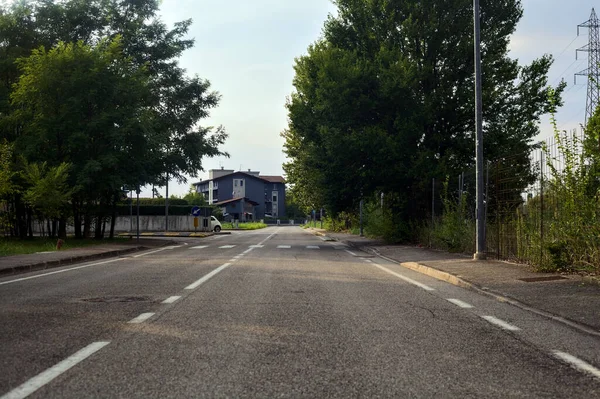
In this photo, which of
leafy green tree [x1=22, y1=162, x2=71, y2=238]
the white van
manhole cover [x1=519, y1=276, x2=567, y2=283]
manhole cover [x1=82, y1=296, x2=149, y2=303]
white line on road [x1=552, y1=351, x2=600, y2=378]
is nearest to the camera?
white line on road [x1=552, y1=351, x2=600, y2=378]

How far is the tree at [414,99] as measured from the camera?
24.2 meters

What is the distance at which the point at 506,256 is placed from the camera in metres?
15.4

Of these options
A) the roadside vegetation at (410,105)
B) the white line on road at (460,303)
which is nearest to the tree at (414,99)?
the roadside vegetation at (410,105)

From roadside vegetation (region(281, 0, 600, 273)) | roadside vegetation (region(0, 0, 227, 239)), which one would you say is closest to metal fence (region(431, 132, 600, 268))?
roadside vegetation (region(281, 0, 600, 273))

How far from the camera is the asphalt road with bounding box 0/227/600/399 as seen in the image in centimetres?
426

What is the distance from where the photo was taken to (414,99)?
2475 centimetres

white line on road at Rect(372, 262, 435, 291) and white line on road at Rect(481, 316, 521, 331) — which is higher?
white line on road at Rect(481, 316, 521, 331)

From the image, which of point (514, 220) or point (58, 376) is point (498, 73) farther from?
point (58, 376)

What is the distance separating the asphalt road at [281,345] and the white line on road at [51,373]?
1cm

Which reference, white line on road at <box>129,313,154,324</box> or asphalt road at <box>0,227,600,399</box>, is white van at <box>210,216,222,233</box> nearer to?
asphalt road at <box>0,227,600,399</box>

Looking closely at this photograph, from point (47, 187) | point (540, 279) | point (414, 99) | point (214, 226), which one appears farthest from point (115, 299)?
point (214, 226)

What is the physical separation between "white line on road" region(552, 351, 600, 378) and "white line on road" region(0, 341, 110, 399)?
4033 millimetres

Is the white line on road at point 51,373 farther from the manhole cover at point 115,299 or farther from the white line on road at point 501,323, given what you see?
the white line on road at point 501,323

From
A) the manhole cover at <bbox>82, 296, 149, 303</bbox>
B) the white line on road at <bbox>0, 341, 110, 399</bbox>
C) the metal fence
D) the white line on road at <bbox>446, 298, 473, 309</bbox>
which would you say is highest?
the metal fence
